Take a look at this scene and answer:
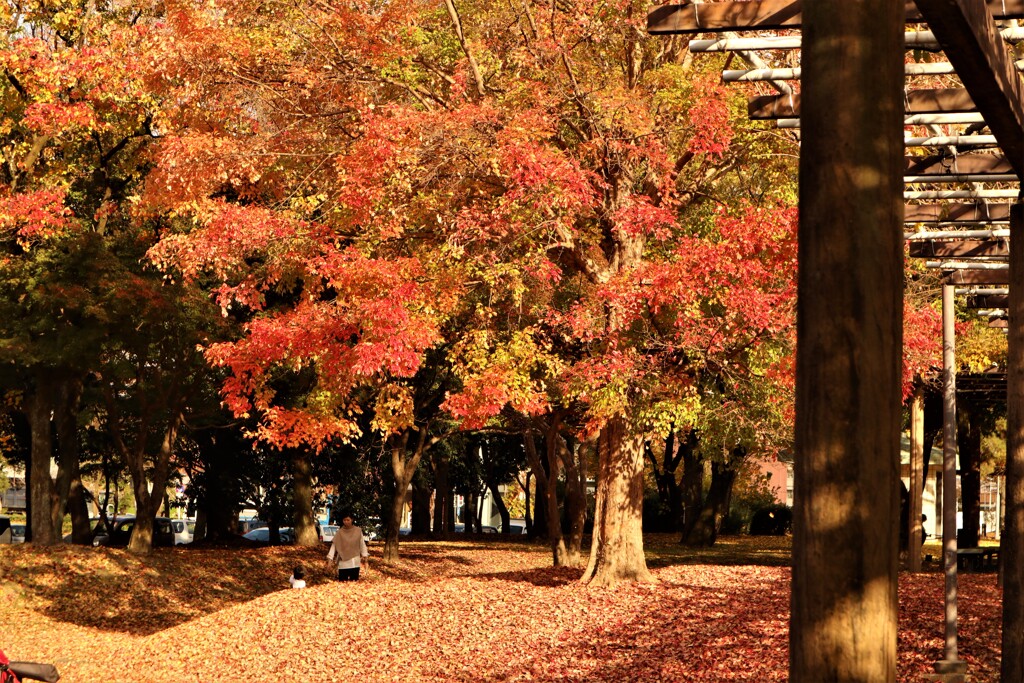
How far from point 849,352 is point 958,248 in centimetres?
888

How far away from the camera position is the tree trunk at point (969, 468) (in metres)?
36.8

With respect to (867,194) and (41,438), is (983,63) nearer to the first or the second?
(867,194)

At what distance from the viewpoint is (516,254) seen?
19.8 metres

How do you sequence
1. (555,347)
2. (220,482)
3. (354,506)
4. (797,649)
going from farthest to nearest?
(354,506), (220,482), (555,347), (797,649)

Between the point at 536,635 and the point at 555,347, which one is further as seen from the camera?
the point at 555,347

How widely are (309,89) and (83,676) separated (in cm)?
950

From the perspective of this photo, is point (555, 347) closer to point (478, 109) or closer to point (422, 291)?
point (422, 291)

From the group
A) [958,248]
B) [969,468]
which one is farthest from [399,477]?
[958,248]

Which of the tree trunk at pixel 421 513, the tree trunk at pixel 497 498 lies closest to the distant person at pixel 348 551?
the tree trunk at pixel 497 498

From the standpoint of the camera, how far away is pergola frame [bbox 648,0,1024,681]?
13.3 feet

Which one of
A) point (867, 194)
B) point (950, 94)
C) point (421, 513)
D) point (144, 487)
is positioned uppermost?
point (950, 94)

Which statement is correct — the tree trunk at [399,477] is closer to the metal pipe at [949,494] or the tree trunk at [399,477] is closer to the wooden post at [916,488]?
the wooden post at [916,488]

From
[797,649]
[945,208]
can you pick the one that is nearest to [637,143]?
[945,208]

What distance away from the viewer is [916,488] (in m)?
26.9
